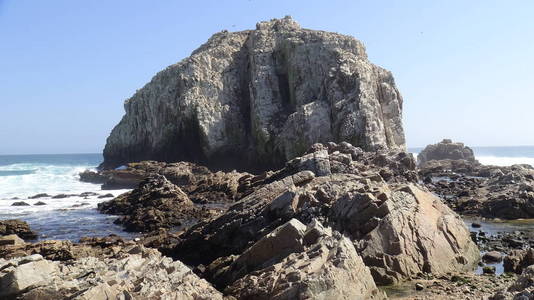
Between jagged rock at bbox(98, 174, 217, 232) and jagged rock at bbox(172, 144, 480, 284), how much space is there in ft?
26.7

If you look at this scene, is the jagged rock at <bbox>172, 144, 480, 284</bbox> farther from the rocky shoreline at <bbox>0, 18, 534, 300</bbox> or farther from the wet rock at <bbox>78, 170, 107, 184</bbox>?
the wet rock at <bbox>78, 170, 107, 184</bbox>

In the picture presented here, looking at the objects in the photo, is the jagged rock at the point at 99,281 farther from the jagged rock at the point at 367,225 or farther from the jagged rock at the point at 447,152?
the jagged rock at the point at 447,152

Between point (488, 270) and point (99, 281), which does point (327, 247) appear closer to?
point (99, 281)

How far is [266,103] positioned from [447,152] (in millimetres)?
41009

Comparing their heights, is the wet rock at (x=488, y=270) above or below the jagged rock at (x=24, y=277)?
below

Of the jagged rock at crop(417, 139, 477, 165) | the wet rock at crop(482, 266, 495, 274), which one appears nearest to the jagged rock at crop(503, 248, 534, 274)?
the wet rock at crop(482, 266, 495, 274)

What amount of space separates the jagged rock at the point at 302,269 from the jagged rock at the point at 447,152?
73670 millimetres

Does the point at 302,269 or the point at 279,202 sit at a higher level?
the point at 279,202

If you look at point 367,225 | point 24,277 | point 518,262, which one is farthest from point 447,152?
point 24,277

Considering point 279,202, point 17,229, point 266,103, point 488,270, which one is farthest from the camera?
point 266,103

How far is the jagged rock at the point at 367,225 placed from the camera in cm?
1499

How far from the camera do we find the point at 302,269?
467 inches

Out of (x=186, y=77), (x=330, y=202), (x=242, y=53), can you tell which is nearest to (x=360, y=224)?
(x=330, y=202)

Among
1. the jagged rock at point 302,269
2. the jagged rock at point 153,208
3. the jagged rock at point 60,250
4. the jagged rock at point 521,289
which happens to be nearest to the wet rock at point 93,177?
the jagged rock at point 153,208
